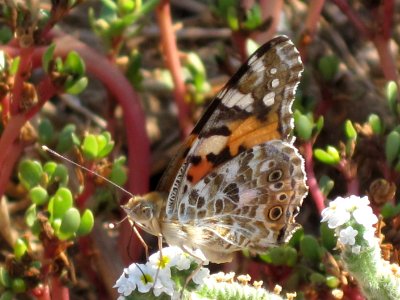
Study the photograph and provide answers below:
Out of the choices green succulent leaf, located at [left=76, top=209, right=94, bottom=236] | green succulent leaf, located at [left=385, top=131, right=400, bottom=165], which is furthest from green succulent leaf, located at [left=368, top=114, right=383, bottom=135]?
green succulent leaf, located at [left=76, top=209, right=94, bottom=236]

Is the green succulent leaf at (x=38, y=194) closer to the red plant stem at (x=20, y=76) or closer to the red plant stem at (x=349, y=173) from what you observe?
the red plant stem at (x=20, y=76)

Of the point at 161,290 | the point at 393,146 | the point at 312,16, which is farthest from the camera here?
the point at 312,16

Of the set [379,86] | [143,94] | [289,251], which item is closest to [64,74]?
[289,251]

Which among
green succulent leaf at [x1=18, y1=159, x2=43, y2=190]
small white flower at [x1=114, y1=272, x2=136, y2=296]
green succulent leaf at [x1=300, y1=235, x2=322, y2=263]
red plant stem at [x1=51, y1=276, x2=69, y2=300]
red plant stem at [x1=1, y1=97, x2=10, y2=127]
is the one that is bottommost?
green succulent leaf at [x1=300, y1=235, x2=322, y2=263]

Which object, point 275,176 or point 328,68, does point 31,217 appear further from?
point 328,68

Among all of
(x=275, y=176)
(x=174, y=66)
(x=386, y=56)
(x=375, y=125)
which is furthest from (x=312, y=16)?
(x=275, y=176)

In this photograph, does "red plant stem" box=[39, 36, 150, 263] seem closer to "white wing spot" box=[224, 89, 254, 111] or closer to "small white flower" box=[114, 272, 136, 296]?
"white wing spot" box=[224, 89, 254, 111]
